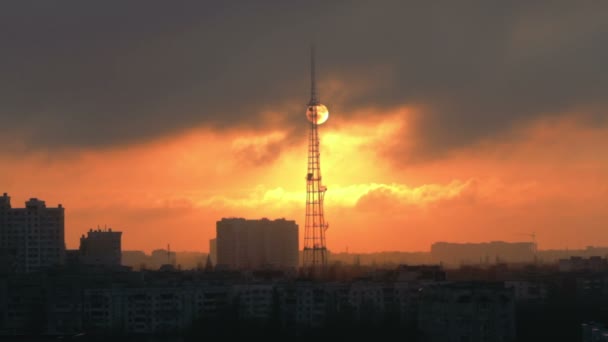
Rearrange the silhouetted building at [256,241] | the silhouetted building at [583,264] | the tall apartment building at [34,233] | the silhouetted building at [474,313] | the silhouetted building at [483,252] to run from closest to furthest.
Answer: the silhouetted building at [474,313]
the tall apartment building at [34,233]
the silhouetted building at [583,264]
the silhouetted building at [256,241]
the silhouetted building at [483,252]

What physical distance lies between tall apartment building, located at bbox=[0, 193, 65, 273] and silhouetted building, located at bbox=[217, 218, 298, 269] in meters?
34.2

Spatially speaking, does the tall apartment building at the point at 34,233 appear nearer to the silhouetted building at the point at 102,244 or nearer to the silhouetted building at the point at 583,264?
the silhouetted building at the point at 102,244

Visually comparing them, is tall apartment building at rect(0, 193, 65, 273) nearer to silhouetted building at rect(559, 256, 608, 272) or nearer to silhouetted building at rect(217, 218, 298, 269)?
silhouetted building at rect(217, 218, 298, 269)

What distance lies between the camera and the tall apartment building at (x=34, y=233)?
75.4 metres

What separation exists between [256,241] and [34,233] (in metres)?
37.6

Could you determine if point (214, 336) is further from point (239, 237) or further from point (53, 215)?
point (239, 237)

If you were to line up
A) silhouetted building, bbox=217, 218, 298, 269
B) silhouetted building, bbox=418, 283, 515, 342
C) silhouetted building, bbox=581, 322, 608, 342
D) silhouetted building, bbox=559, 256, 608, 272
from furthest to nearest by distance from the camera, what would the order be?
silhouetted building, bbox=217, 218, 298, 269, silhouetted building, bbox=559, 256, 608, 272, silhouetted building, bbox=418, 283, 515, 342, silhouetted building, bbox=581, 322, 608, 342

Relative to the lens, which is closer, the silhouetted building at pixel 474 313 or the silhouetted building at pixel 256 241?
the silhouetted building at pixel 474 313

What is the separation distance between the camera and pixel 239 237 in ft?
366

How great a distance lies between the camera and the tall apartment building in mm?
75375

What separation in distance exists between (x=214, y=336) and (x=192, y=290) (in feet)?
26.0

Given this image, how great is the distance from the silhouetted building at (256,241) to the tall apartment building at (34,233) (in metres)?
34.2

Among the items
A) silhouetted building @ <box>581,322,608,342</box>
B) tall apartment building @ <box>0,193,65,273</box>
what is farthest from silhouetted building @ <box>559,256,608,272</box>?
silhouetted building @ <box>581,322,608,342</box>

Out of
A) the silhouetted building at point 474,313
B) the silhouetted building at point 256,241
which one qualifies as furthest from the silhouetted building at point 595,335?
the silhouetted building at point 256,241
